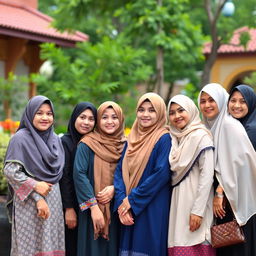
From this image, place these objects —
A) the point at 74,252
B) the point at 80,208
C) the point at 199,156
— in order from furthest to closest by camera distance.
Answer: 1. the point at 74,252
2. the point at 80,208
3. the point at 199,156

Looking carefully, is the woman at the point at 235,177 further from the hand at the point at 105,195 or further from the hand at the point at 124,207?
the hand at the point at 105,195

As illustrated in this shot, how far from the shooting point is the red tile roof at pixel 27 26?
9.80 m

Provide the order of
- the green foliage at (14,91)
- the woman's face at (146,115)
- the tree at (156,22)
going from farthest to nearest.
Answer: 1. the green foliage at (14,91)
2. the tree at (156,22)
3. the woman's face at (146,115)

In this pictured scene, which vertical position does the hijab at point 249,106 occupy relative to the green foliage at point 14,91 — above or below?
below

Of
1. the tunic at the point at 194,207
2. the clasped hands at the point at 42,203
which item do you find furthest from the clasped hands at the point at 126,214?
the clasped hands at the point at 42,203

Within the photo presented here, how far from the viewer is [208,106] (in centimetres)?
352

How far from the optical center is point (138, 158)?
3.45 metres

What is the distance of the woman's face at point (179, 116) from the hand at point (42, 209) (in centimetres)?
117

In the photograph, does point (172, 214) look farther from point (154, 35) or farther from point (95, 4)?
point (95, 4)

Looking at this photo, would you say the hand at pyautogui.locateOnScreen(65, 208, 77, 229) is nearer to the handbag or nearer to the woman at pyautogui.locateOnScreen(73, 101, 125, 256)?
the woman at pyautogui.locateOnScreen(73, 101, 125, 256)

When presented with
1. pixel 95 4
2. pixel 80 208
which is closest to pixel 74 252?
pixel 80 208

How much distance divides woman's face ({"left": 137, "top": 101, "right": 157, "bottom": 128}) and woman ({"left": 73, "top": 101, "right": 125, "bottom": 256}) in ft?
0.80

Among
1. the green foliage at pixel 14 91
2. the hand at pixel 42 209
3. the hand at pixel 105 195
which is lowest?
the hand at pixel 42 209

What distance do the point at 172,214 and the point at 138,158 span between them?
50 centimetres
